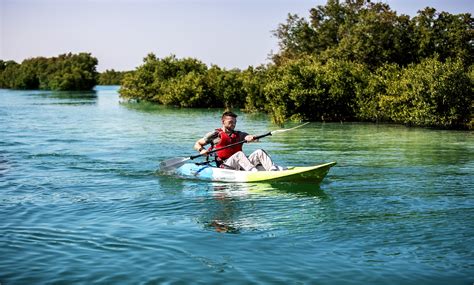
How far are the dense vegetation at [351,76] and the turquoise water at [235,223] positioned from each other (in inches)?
378

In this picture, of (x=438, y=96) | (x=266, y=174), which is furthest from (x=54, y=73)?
(x=266, y=174)

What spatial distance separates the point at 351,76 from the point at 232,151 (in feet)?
63.2

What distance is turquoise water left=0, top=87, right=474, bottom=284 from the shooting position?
21.5 feet

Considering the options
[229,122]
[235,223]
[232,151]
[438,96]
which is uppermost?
[438,96]

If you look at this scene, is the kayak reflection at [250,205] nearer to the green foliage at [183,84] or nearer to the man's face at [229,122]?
the man's face at [229,122]

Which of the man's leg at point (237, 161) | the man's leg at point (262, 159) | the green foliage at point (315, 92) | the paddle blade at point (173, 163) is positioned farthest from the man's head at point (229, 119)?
the green foliage at point (315, 92)

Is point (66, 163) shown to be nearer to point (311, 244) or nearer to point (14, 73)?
point (311, 244)

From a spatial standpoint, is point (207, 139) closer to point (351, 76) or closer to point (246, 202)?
point (246, 202)

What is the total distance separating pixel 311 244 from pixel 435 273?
166 centimetres

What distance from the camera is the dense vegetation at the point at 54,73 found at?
342ft

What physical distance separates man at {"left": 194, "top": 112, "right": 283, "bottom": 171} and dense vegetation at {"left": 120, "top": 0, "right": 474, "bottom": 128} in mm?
15698

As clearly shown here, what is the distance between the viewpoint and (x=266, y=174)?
37.6 feet

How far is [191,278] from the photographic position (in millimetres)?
6355

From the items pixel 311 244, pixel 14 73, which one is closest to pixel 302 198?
pixel 311 244
